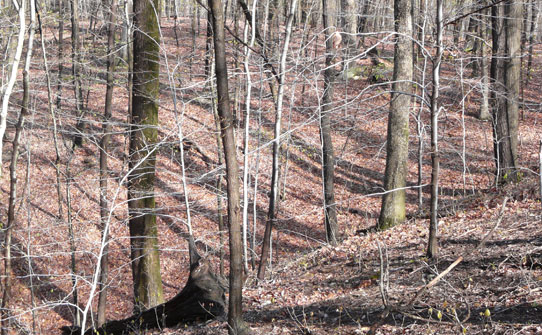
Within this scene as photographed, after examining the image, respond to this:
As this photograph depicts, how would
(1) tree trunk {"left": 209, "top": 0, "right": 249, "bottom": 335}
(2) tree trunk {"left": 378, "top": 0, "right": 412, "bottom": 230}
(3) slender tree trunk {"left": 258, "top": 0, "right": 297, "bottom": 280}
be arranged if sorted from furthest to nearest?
(2) tree trunk {"left": 378, "top": 0, "right": 412, "bottom": 230}
(3) slender tree trunk {"left": 258, "top": 0, "right": 297, "bottom": 280}
(1) tree trunk {"left": 209, "top": 0, "right": 249, "bottom": 335}

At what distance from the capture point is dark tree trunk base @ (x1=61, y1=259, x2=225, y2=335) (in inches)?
283

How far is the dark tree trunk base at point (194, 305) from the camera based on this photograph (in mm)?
7184

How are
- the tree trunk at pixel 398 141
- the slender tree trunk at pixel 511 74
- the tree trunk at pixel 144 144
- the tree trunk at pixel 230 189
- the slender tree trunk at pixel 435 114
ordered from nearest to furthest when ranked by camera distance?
1. the tree trunk at pixel 230 189
2. the slender tree trunk at pixel 435 114
3. the tree trunk at pixel 144 144
4. the tree trunk at pixel 398 141
5. the slender tree trunk at pixel 511 74

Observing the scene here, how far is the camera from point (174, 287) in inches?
532

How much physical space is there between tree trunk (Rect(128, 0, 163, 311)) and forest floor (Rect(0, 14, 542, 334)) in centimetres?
45

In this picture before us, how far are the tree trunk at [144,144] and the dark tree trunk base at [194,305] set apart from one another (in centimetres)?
230

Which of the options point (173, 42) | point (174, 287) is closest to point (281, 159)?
point (174, 287)

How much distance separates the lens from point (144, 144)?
10.0 m

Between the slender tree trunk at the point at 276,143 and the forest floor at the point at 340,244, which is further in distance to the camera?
the slender tree trunk at the point at 276,143

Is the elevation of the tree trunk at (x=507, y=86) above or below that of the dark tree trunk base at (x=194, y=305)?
above

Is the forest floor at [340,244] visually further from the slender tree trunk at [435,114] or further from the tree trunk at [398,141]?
the tree trunk at [398,141]

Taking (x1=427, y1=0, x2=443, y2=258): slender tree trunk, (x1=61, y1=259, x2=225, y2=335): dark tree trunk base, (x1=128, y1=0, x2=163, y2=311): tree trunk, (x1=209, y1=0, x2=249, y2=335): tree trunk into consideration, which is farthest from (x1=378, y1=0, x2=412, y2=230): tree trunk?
(x1=209, y1=0, x2=249, y2=335): tree trunk

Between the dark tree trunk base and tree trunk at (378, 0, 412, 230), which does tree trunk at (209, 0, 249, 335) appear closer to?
the dark tree trunk base

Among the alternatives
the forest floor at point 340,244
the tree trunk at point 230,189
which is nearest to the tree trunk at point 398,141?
the forest floor at point 340,244
